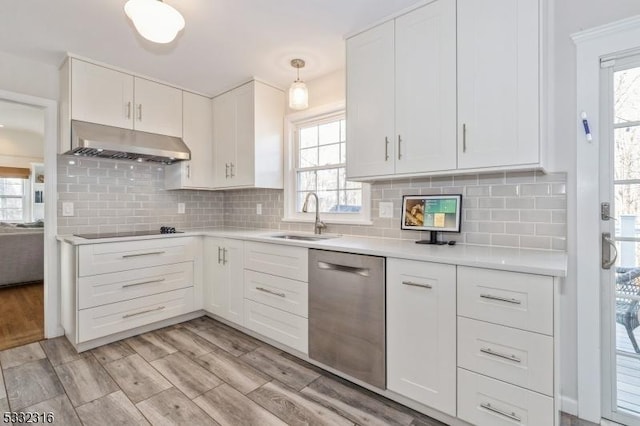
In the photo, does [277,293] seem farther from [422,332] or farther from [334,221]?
[422,332]

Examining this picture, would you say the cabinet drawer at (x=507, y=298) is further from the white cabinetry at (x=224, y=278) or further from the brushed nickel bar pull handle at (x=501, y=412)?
the white cabinetry at (x=224, y=278)

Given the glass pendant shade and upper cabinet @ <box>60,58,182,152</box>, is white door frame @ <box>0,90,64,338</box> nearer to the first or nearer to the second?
upper cabinet @ <box>60,58,182,152</box>

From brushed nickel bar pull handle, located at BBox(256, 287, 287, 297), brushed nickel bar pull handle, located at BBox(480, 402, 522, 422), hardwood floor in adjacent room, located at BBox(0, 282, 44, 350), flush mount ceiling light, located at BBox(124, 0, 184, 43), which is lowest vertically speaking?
hardwood floor in adjacent room, located at BBox(0, 282, 44, 350)

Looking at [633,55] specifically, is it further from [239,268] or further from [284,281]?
[239,268]

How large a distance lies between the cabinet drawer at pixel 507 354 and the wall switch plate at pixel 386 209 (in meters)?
1.08

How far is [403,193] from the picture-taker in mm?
2391

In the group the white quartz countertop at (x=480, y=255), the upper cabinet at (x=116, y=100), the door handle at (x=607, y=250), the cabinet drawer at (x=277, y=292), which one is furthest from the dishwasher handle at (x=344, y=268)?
the upper cabinet at (x=116, y=100)

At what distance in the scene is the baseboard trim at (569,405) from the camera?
1719 millimetres

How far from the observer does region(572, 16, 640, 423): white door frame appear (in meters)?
1.66

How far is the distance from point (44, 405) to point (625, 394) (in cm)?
319

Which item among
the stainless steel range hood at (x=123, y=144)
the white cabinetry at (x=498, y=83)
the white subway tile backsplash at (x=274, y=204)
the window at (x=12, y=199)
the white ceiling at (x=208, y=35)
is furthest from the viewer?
the window at (x=12, y=199)

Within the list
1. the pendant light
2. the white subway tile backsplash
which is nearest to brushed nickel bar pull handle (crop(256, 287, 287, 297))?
the white subway tile backsplash

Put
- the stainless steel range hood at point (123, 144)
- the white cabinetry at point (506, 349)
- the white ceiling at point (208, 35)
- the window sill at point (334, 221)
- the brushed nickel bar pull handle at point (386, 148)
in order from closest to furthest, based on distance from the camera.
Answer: the white cabinetry at point (506, 349), the white ceiling at point (208, 35), the brushed nickel bar pull handle at point (386, 148), the stainless steel range hood at point (123, 144), the window sill at point (334, 221)

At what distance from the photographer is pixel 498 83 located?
1663mm
